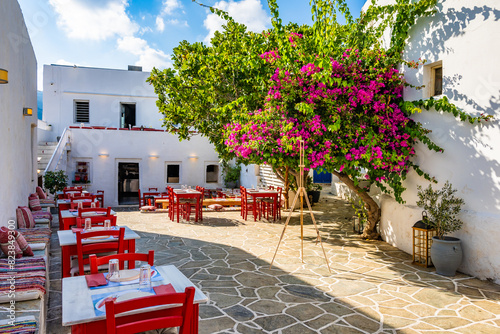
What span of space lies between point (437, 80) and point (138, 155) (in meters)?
15.8

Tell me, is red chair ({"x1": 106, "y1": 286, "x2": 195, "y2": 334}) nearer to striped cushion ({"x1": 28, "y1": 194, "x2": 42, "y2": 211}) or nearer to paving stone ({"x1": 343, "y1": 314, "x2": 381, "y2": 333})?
paving stone ({"x1": 343, "y1": 314, "x2": 381, "y2": 333})

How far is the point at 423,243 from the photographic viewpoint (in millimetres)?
7566

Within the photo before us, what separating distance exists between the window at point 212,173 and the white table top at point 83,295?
18056 millimetres

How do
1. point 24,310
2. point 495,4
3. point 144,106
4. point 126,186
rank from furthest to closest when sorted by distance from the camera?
point 126,186
point 144,106
point 495,4
point 24,310

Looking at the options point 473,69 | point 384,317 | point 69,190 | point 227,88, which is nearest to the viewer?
point 384,317

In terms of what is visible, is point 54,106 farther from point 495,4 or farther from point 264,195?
point 495,4

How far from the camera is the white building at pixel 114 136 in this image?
19.1 m

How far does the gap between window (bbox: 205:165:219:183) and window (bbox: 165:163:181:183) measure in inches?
73.6

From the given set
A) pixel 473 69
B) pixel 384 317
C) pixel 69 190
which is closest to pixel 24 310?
pixel 384 317

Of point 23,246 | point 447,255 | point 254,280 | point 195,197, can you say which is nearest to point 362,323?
point 254,280

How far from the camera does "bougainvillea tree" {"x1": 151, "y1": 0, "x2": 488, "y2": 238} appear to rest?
816 cm

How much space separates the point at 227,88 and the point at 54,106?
1450 centimetres

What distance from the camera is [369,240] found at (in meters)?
9.91

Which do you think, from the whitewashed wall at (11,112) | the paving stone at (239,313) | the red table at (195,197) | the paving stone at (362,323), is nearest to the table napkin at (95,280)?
the paving stone at (239,313)
